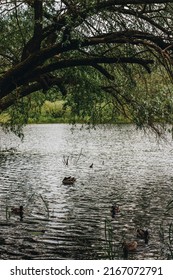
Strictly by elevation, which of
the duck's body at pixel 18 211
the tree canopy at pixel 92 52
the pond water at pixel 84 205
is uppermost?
the tree canopy at pixel 92 52

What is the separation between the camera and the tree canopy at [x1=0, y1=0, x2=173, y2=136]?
1706 cm

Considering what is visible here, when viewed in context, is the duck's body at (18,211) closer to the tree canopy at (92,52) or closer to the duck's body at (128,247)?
the tree canopy at (92,52)

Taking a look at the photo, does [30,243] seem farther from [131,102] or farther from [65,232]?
[131,102]

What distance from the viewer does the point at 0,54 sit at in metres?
20.6

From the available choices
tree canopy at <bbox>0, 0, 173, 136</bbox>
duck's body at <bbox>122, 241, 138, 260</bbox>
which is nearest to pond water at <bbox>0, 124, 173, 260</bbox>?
duck's body at <bbox>122, 241, 138, 260</bbox>

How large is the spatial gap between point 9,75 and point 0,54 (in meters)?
2.57

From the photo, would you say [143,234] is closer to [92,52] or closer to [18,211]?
[18,211]

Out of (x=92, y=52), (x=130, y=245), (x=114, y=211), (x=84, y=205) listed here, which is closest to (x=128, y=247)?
(x=130, y=245)

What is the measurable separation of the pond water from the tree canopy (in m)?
1.47

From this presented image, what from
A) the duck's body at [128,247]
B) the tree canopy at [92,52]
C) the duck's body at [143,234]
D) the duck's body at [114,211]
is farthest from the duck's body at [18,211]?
the duck's body at [128,247]

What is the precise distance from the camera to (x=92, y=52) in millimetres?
19688

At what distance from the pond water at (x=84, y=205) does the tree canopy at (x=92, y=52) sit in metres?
1.47

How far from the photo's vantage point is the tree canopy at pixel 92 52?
1706 centimetres
